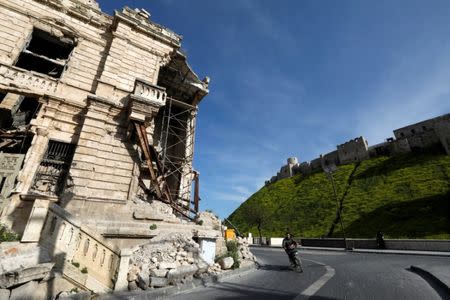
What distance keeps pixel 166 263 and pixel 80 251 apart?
2.54 meters

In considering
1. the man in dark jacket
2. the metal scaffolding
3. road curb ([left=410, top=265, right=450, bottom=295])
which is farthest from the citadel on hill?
road curb ([left=410, top=265, right=450, bottom=295])

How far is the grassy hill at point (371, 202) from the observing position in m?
32.3

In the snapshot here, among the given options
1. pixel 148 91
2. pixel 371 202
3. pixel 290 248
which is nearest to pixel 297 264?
pixel 290 248

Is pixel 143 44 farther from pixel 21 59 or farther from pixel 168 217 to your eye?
pixel 168 217

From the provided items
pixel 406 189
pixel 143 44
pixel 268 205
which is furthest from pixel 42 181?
pixel 268 205

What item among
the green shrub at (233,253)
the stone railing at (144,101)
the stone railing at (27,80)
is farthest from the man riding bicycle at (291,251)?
the stone railing at (27,80)

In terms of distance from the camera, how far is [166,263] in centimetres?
760

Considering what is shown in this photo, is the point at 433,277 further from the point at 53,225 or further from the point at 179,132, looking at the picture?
the point at 179,132

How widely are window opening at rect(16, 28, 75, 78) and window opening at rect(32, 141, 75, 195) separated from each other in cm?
501

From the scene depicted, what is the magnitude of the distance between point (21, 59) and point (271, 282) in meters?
17.3

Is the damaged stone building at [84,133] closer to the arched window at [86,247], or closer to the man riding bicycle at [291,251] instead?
the arched window at [86,247]

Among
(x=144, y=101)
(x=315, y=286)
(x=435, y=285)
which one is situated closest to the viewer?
(x=435, y=285)

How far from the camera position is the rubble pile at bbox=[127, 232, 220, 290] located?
6.74 metres

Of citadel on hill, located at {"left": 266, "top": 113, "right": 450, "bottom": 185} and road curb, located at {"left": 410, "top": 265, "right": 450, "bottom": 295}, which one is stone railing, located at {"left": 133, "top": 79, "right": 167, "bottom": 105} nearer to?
road curb, located at {"left": 410, "top": 265, "right": 450, "bottom": 295}
